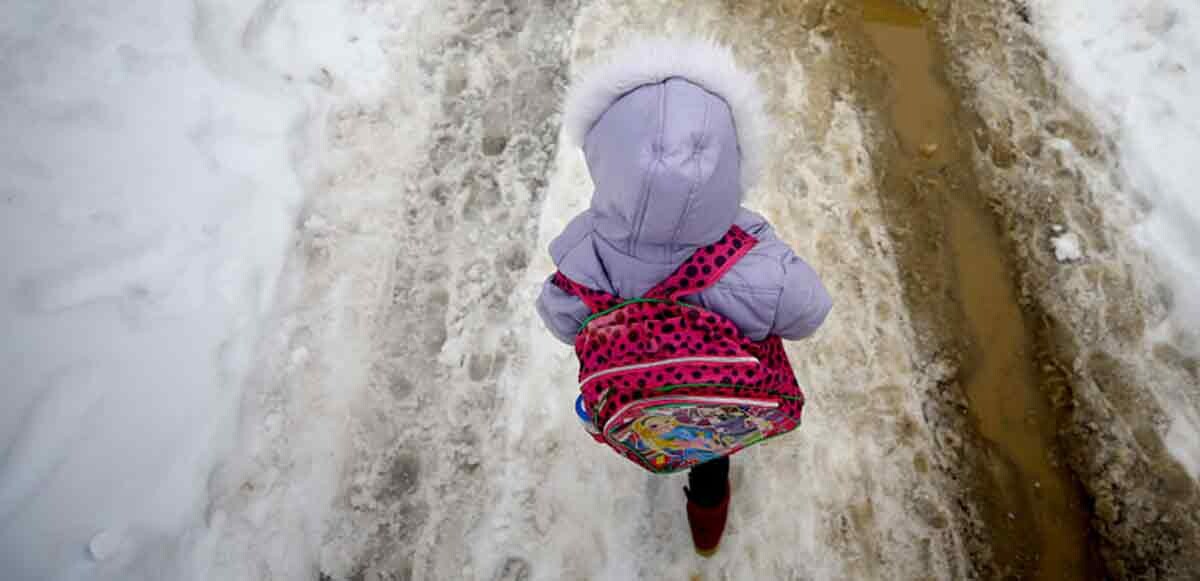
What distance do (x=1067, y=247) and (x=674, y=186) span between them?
2.28m

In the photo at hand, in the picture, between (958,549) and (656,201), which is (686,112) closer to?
(656,201)

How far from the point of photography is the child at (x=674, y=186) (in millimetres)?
1386

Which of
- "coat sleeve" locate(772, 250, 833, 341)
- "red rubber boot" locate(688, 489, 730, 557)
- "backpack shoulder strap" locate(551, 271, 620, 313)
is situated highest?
"coat sleeve" locate(772, 250, 833, 341)

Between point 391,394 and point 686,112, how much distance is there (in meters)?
1.80

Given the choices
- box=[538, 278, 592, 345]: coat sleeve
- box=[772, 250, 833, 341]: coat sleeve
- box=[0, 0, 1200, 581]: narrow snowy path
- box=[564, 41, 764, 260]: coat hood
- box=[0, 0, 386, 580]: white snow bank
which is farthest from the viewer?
box=[0, 0, 1200, 581]: narrow snowy path

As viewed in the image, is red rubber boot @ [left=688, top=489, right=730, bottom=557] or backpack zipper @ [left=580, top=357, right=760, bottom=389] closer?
backpack zipper @ [left=580, top=357, right=760, bottom=389]

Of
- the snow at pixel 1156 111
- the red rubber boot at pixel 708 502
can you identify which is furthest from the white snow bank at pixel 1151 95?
the red rubber boot at pixel 708 502

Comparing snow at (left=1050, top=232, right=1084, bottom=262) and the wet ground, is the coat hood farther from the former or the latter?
snow at (left=1050, top=232, right=1084, bottom=262)

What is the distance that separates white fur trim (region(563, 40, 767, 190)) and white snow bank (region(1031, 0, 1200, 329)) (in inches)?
88.2

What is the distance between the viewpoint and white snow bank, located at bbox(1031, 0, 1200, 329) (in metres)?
2.76

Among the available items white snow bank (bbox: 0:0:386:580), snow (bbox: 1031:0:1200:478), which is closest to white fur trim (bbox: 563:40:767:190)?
white snow bank (bbox: 0:0:386:580)

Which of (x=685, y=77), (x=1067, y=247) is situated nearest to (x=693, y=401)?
(x=685, y=77)

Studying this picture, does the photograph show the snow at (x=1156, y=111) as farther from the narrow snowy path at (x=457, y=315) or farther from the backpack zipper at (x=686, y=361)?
the backpack zipper at (x=686, y=361)

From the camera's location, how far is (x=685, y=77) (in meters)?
1.47
